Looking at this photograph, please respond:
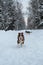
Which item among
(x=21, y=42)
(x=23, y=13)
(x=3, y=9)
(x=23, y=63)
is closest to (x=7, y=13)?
(x=3, y=9)

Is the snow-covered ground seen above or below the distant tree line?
above

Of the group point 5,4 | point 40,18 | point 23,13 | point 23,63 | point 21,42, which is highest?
point 23,63

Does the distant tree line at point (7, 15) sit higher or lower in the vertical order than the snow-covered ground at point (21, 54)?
lower

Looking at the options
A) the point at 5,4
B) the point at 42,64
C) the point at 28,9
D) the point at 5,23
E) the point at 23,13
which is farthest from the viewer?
the point at 23,13

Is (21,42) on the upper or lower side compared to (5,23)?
upper

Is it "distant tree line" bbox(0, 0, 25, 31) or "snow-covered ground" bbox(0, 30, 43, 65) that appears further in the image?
"distant tree line" bbox(0, 0, 25, 31)

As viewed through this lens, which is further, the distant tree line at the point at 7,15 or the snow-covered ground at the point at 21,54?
the distant tree line at the point at 7,15

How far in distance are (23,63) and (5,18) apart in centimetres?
3735

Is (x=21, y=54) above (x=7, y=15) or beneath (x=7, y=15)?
above

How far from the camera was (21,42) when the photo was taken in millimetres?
14312

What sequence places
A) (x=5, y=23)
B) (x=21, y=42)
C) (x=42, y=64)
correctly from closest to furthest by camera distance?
(x=42, y=64) → (x=21, y=42) → (x=5, y=23)

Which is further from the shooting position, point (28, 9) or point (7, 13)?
point (28, 9)

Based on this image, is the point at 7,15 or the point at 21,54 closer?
the point at 21,54

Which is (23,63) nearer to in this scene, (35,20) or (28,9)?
(35,20)
